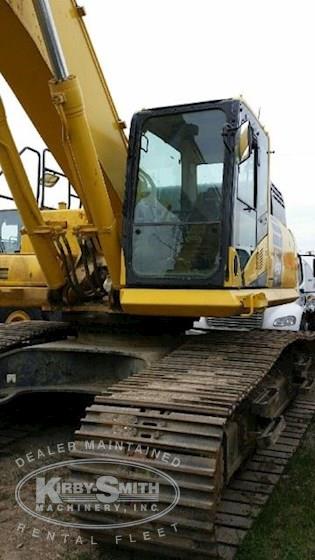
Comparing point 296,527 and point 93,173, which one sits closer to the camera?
point 296,527

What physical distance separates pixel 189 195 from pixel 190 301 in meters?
0.81

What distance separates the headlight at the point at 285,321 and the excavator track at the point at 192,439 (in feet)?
16.5

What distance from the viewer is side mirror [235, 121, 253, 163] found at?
4535 millimetres

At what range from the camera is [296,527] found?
151 inches

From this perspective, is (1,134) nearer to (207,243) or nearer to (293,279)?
(207,243)

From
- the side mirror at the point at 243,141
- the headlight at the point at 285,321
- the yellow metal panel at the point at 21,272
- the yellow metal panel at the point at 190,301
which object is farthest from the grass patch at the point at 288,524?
the headlight at the point at 285,321

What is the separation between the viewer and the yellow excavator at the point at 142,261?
11.6ft

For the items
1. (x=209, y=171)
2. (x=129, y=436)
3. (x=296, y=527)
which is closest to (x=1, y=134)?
(x=209, y=171)

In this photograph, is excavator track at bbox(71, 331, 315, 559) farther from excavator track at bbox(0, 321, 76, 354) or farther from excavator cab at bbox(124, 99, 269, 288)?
excavator track at bbox(0, 321, 76, 354)

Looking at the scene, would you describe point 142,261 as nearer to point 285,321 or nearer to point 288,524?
point 288,524

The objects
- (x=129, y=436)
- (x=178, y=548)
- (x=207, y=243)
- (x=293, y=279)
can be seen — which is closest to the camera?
(x=178, y=548)

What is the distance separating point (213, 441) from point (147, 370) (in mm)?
1109

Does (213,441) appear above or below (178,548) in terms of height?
above

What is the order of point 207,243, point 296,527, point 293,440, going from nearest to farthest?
point 296,527
point 207,243
point 293,440
